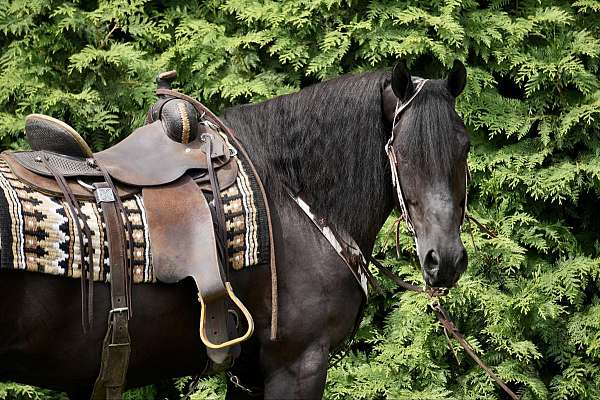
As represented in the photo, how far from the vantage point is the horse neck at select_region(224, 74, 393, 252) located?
278 cm

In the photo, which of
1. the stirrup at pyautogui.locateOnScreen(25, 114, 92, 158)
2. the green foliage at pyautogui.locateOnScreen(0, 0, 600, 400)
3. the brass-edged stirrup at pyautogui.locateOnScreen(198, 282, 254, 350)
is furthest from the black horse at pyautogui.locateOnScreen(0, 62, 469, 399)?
the green foliage at pyautogui.locateOnScreen(0, 0, 600, 400)

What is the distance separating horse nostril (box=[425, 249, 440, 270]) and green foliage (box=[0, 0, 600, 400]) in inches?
70.5

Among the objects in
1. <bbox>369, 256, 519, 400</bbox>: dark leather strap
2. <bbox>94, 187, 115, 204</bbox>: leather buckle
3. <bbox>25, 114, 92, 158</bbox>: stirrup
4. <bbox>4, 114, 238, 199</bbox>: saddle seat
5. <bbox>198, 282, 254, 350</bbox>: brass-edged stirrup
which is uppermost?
<bbox>25, 114, 92, 158</bbox>: stirrup

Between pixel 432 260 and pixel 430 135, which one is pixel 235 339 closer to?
pixel 432 260

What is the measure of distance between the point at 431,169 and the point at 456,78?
34 cm

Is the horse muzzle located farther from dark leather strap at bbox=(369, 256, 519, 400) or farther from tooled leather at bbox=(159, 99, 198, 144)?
tooled leather at bbox=(159, 99, 198, 144)

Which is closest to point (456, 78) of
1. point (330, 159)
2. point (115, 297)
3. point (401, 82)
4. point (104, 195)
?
point (401, 82)

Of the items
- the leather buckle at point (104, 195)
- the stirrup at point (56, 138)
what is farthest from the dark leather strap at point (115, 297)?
the stirrup at point (56, 138)

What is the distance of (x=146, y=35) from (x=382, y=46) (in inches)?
54.6

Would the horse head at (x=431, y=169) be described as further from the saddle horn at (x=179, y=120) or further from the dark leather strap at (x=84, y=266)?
the dark leather strap at (x=84, y=266)

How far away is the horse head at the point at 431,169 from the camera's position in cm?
257

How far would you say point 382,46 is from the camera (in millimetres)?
4539

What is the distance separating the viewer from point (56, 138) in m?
2.62

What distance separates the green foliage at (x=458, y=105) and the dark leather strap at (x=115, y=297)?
1.88m
